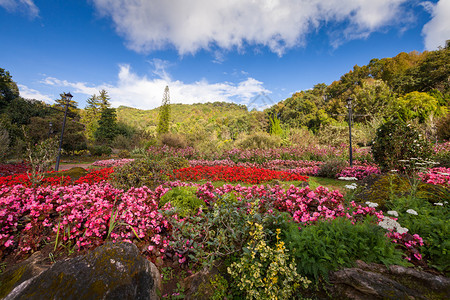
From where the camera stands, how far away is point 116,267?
1515mm

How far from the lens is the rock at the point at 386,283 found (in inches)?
57.9

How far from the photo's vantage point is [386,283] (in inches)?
59.8

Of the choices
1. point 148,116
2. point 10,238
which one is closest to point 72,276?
point 10,238

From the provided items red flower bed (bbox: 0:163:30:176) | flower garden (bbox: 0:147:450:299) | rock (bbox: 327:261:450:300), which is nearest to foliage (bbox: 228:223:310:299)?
flower garden (bbox: 0:147:450:299)

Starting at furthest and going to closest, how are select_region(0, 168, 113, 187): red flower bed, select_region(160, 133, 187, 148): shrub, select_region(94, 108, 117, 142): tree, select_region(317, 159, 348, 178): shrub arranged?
select_region(94, 108, 117, 142): tree < select_region(160, 133, 187, 148): shrub < select_region(317, 159, 348, 178): shrub < select_region(0, 168, 113, 187): red flower bed

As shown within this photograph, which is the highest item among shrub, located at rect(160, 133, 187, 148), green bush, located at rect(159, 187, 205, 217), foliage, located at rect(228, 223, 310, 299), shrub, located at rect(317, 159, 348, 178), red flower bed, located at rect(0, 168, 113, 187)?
shrub, located at rect(160, 133, 187, 148)

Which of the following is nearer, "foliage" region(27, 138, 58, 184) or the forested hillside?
"foliage" region(27, 138, 58, 184)

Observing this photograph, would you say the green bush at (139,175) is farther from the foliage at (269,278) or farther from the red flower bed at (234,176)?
the foliage at (269,278)

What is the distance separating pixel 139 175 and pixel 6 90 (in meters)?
32.5

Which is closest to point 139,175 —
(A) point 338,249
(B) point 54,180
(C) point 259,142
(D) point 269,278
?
(B) point 54,180

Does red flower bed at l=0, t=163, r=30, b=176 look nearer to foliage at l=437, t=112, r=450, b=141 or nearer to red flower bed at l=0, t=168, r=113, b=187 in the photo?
red flower bed at l=0, t=168, r=113, b=187

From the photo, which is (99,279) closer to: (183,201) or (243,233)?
(243,233)

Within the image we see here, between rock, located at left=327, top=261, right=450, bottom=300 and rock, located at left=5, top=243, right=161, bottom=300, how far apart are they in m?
1.65

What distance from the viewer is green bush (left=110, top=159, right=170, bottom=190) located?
15.0 feet
